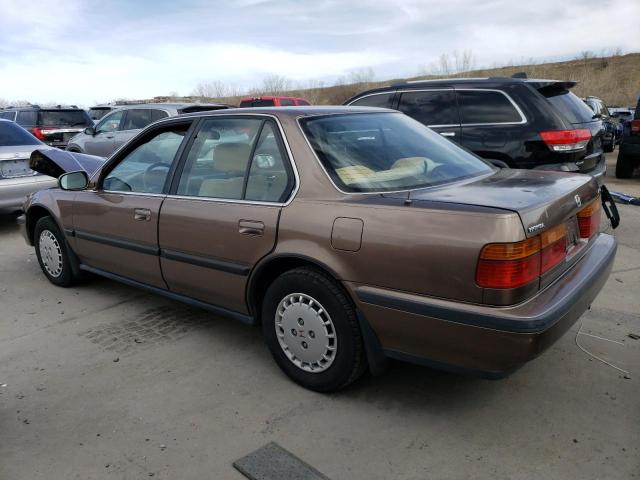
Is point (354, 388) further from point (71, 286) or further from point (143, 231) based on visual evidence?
point (71, 286)

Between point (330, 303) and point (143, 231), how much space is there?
1.68 m

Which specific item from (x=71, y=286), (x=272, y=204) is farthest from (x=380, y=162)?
(x=71, y=286)

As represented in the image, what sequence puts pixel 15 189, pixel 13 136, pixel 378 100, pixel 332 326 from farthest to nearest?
1. pixel 13 136
2. pixel 15 189
3. pixel 378 100
4. pixel 332 326

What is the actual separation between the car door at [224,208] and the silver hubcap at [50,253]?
5.70 ft

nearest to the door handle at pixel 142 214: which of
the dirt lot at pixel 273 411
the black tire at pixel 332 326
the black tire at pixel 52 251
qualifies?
the dirt lot at pixel 273 411

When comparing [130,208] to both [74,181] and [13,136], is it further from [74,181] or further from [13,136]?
[13,136]

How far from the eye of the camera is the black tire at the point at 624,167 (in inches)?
429

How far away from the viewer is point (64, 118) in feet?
47.1

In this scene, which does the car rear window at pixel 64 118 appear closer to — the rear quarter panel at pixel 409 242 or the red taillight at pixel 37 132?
the red taillight at pixel 37 132

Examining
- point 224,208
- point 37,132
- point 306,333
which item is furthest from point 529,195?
point 37,132

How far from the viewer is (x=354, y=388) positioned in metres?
3.14

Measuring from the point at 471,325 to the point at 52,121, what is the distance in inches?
568

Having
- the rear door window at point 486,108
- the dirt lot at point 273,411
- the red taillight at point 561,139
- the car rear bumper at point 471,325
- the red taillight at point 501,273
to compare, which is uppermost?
the rear door window at point 486,108

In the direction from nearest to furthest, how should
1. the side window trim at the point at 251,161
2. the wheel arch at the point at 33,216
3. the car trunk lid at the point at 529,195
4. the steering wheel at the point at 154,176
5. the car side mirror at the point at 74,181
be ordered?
the car trunk lid at the point at 529,195
the side window trim at the point at 251,161
the steering wheel at the point at 154,176
the car side mirror at the point at 74,181
the wheel arch at the point at 33,216
